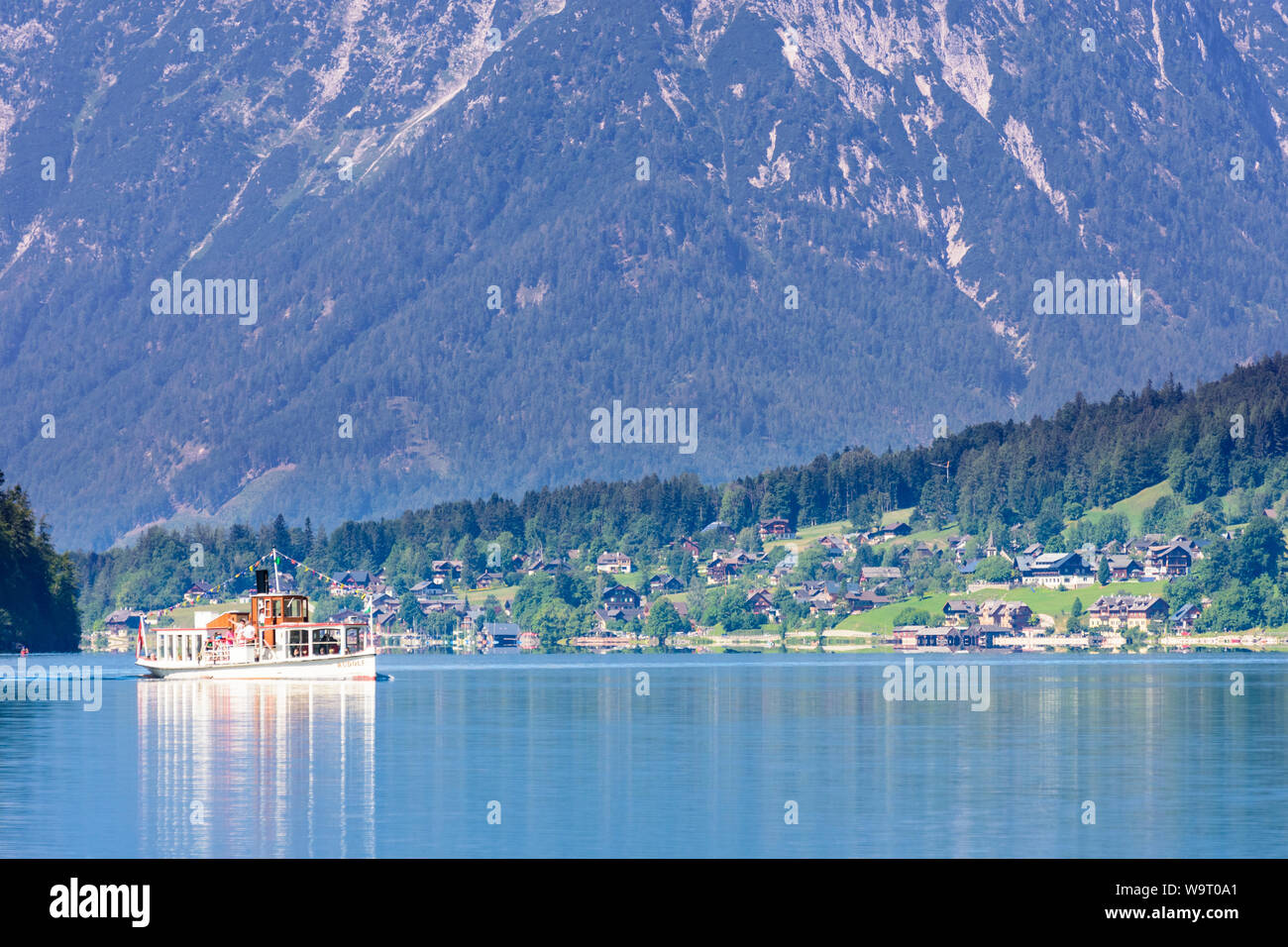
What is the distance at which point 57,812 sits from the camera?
2793 inches

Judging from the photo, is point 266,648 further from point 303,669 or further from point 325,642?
point 325,642

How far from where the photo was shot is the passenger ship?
17850 cm

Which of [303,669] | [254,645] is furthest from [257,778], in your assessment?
[254,645]

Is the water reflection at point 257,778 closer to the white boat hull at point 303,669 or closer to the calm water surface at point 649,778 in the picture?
the calm water surface at point 649,778

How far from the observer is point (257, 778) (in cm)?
8081

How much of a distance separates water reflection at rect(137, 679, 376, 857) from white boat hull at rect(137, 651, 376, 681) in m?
38.7

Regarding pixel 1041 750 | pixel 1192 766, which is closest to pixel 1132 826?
pixel 1192 766

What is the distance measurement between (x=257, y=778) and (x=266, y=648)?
103669mm

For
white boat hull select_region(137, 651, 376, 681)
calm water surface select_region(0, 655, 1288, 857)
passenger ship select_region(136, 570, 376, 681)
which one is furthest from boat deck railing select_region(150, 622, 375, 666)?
calm water surface select_region(0, 655, 1288, 857)

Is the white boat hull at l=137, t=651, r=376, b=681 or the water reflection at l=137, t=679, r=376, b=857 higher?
the water reflection at l=137, t=679, r=376, b=857

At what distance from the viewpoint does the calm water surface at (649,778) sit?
63812mm

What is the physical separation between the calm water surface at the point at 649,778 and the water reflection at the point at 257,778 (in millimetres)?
204

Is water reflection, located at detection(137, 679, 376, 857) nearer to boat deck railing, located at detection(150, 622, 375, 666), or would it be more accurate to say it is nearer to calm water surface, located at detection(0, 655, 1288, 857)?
calm water surface, located at detection(0, 655, 1288, 857)
